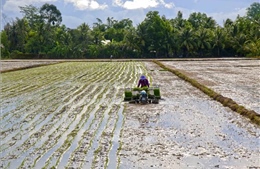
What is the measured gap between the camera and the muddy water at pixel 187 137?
474cm

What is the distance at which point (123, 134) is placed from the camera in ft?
20.3

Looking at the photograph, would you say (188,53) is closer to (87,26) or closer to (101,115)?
(87,26)

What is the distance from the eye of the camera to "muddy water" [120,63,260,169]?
15.6 feet

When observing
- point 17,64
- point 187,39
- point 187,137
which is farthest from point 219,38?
point 187,137

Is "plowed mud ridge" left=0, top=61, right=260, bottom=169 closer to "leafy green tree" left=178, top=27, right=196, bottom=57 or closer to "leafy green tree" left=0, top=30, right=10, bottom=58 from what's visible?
"leafy green tree" left=178, top=27, right=196, bottom=57

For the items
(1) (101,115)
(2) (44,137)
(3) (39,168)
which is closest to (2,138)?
(2) (44,137)

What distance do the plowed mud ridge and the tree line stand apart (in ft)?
112

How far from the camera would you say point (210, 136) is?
6.00 m

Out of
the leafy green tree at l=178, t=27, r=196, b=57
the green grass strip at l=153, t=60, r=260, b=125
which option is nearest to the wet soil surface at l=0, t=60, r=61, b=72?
the green grass strip at l=153, t=60, r=260, b=125

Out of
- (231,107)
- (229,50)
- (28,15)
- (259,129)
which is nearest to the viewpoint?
(259,129)

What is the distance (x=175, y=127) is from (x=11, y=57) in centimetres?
4241

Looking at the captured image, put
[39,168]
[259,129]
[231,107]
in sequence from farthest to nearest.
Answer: [231,107]
[259,129]
[39,168]

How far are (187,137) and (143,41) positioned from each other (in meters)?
38.9

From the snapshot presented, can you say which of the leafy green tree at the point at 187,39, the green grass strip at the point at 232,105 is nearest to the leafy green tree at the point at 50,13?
the leafy green tree at the point at 187,39
